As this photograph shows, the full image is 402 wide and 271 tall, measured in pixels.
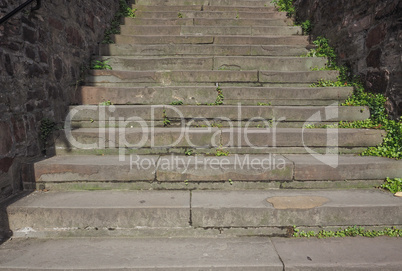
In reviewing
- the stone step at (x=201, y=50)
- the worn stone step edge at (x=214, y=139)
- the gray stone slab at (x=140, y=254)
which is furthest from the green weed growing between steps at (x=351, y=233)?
the stone step at (x=201, y=50)

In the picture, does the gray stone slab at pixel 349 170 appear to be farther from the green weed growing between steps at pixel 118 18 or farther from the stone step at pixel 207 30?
the green weed growing between steps at pixel 118 18

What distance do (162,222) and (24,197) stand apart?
1528 millimetres

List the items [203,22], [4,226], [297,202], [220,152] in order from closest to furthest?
1. [4,226]
2. [297,202]
3. [220,152]
4. [203,22]

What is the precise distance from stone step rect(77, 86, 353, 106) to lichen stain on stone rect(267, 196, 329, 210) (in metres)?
1.72

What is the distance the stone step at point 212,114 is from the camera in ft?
11.3

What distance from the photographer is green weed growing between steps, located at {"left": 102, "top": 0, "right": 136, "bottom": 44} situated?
4813mm

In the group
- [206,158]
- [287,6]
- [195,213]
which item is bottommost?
[195,213]

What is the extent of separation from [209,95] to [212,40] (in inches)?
71.9

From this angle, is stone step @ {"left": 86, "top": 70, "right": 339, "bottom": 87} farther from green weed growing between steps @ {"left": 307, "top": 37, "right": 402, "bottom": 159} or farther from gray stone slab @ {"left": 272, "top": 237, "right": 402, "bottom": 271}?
gray stone slab @ {"left": 272, "top": 237, "right": 402, "bottom": 271}

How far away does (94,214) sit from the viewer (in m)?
2.29

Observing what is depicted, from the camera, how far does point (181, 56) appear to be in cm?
455

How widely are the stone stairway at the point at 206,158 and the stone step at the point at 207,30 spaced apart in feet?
0.95

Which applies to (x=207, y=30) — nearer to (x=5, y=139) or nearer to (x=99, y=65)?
(x=99, y=65)

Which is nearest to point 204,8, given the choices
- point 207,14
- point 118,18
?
point 207,14
